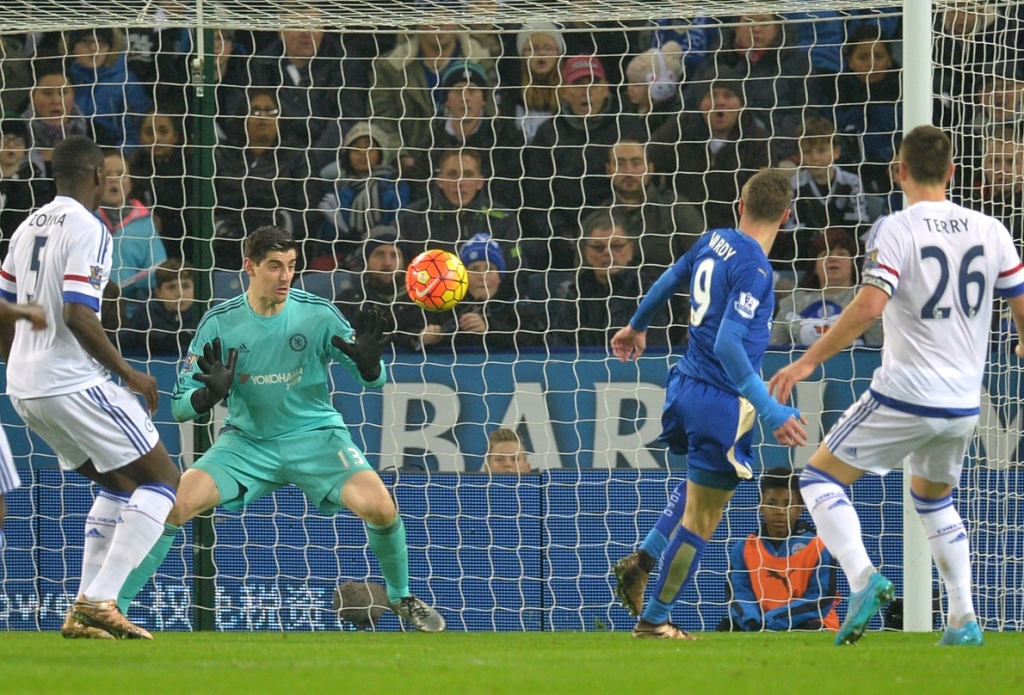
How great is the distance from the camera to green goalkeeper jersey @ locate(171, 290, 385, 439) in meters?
7.31

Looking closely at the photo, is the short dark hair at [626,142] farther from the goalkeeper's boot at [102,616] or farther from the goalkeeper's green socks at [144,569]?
the goalkeeper's boot at [102,616]

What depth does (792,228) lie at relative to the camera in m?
10.4

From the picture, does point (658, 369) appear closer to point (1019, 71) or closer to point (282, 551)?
point (282, 551)

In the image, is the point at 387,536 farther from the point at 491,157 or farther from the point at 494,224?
the point at 491,157

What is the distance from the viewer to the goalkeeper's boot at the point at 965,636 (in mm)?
6121

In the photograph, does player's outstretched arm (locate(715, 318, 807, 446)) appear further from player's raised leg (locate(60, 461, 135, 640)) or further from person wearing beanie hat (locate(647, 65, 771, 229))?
person wearing beanie hat (locate(647, 65, 771, 229))

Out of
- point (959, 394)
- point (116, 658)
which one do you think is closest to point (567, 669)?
point (116, 658)

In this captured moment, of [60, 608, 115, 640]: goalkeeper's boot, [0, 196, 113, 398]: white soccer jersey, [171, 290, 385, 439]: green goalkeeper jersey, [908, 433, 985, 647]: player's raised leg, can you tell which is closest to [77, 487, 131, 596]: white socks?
[60, 608, 115, 640]: goalkeeper's boot

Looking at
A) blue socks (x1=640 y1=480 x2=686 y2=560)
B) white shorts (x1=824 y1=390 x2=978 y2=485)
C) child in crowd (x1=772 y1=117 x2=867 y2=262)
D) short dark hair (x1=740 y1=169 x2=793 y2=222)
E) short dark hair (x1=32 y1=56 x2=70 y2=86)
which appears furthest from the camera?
short dark hair (x1=32 y1=56 x2=70 y2=86)

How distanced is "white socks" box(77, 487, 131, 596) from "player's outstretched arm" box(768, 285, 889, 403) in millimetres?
2789

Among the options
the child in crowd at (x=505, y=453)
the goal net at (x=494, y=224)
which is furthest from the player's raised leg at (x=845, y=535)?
the child in crowd at (x=505, y=453)

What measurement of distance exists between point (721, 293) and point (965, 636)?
1.64 metres

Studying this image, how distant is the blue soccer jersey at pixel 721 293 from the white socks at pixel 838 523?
0.63 metres

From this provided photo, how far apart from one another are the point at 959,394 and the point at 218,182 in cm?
628
